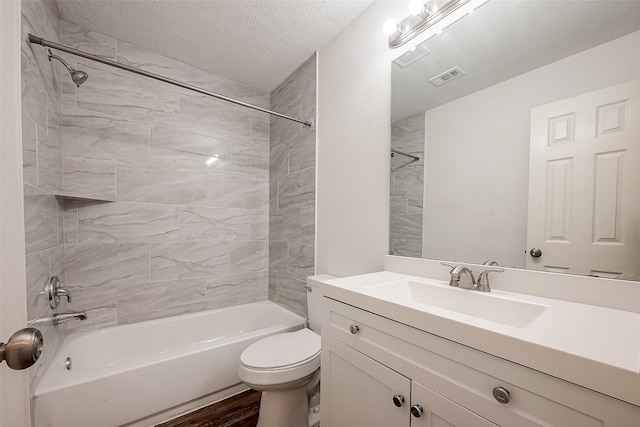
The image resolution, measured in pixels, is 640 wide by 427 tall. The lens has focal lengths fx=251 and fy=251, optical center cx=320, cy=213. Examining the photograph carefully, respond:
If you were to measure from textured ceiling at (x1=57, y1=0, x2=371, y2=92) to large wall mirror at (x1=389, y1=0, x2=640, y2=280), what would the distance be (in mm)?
695

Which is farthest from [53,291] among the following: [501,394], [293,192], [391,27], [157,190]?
[391,27]

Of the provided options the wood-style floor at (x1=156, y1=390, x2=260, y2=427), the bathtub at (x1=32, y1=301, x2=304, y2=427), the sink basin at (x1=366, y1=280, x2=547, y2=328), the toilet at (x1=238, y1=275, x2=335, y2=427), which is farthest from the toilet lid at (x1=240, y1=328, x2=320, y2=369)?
the sink basin at (x1=366, y1=280, x2=547, y2=328)

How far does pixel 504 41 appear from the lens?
1.01 meters

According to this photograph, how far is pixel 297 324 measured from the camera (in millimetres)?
1904

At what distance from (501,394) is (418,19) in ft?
4.89

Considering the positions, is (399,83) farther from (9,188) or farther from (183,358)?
(183,358)

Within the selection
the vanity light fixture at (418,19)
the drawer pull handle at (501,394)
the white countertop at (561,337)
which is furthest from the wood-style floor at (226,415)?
the vanity light fixture at (418,19)

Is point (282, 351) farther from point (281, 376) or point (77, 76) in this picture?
point (77, 76)

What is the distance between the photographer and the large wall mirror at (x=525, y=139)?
0.76m

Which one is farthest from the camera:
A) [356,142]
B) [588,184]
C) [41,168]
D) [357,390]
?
[356,142]

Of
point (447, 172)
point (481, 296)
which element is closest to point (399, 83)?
point (447, 172)

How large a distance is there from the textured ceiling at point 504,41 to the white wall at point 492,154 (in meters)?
0.04

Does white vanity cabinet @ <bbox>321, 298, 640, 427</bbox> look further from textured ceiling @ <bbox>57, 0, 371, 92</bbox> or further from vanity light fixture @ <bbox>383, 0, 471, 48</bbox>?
textured ceiling @ <bbox>57, 0, 371, 92</bbox>

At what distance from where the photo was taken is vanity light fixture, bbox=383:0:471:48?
1120 mm
